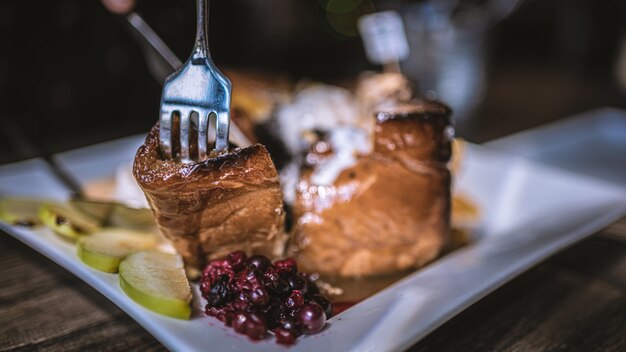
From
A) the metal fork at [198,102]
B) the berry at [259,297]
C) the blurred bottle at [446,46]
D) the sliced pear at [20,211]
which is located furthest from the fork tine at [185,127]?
the blurred bottle at [446,46]

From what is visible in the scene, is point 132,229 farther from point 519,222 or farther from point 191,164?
point 519,222

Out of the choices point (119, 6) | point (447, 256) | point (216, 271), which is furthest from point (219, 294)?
point (119, 6)

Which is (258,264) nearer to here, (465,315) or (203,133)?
(203,133)

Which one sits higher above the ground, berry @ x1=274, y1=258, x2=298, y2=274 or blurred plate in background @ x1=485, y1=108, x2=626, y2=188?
berry @ x1=274, y1=258, x2=298, y2=274

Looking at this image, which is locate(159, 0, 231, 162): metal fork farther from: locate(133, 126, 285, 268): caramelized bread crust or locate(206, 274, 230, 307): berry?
locate(206, 274, 230, 307): berry

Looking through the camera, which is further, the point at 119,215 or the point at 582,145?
the point at 582,145

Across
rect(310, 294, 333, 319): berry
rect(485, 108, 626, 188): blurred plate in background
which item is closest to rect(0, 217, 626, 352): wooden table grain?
rect(310, 294, 333, 319): berry

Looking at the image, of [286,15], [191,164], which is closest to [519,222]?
[191,164]
